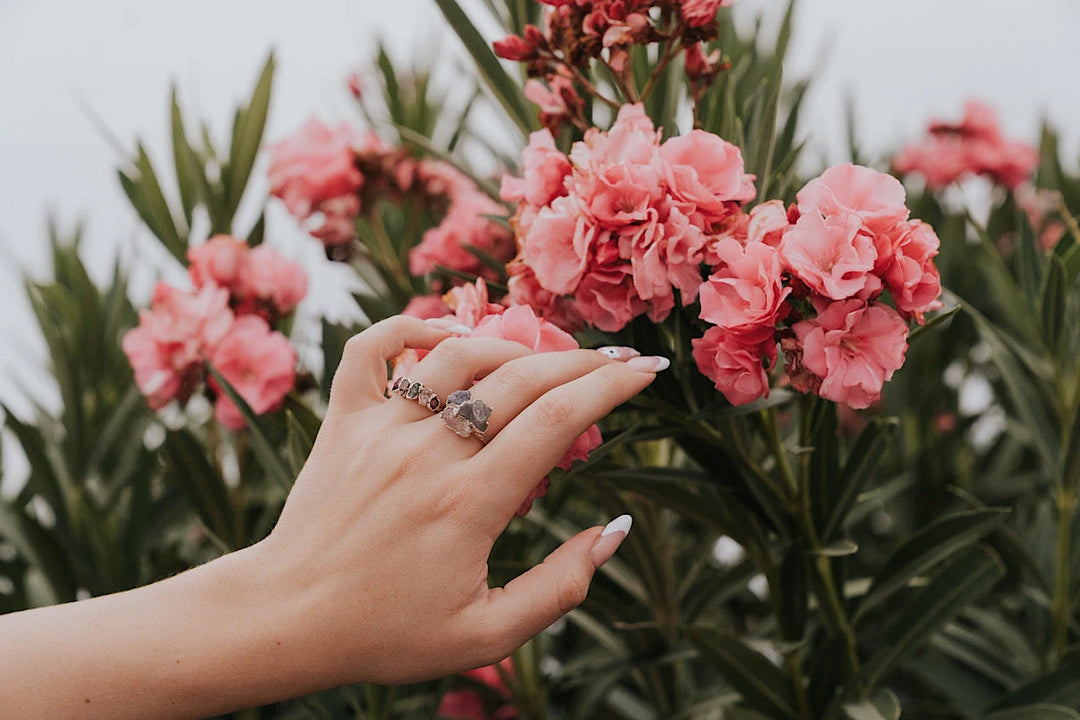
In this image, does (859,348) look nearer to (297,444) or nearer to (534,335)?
(534,335)

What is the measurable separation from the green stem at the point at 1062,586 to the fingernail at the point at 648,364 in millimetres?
605

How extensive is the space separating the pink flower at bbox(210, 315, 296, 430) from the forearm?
397 mm

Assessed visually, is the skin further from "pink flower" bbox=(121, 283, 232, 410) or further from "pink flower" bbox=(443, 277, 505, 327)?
"pink flower" bbox=(121, 283, 232, 410)

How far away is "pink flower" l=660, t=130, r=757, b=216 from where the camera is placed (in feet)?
1.97

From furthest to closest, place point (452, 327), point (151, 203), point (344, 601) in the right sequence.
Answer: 1. point (151, 203)
2. point (452, 327)
3. point (344, 601)

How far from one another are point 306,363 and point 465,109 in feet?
1.48

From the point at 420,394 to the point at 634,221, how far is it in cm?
19

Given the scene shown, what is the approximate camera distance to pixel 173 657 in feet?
1.71

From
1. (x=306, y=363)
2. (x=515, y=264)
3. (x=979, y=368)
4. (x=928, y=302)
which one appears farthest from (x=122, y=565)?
(x=979, y=368)

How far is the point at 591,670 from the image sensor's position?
110 centimetres

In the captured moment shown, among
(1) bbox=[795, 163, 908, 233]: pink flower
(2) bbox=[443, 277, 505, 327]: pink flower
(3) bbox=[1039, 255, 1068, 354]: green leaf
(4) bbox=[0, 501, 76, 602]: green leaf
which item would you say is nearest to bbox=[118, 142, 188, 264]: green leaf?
(4) bbox=[0, 501, 76, 602]: green leaf

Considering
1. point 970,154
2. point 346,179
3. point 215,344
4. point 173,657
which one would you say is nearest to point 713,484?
point 173,657

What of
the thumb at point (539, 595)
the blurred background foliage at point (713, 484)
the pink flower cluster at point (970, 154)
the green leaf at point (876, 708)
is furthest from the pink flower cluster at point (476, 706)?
the pink flower cluster at point (970, 154)

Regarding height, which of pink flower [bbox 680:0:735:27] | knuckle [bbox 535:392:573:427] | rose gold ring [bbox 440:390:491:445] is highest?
pink flower [bbox 680:0:735:27]
